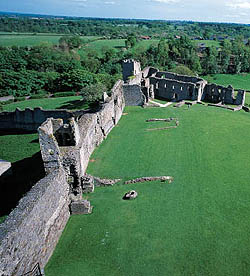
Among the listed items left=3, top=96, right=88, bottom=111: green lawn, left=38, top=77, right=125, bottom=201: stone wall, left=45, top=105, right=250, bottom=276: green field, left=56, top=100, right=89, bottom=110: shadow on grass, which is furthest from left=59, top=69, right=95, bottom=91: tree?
left=45, top=105, right=250, bottom=276: green field

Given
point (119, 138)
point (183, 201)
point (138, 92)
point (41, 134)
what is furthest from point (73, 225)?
point (138, 92)

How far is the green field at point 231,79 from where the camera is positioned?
215 feet

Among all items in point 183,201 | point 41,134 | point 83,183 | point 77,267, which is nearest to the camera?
point 77,267

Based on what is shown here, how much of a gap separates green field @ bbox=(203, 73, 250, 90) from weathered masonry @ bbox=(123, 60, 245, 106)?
2354cm

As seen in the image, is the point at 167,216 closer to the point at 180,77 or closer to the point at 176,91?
the point at 176,91

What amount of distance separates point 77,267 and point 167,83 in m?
36.3

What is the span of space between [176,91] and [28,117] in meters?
23.6

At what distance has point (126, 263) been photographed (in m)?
13.7

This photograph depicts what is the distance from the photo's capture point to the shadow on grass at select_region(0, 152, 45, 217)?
64.5ft

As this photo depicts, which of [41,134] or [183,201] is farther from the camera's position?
[183,201]

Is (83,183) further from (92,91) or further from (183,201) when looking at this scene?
(92,91)

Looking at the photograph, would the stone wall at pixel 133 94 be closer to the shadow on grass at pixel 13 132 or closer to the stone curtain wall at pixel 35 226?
the shadow on grass at pixel 13 132

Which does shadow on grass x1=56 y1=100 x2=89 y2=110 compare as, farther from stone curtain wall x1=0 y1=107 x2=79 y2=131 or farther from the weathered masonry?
stone curtain wall x1=0 y1=107 x2=79 y2=131

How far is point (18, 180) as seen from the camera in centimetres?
2283
